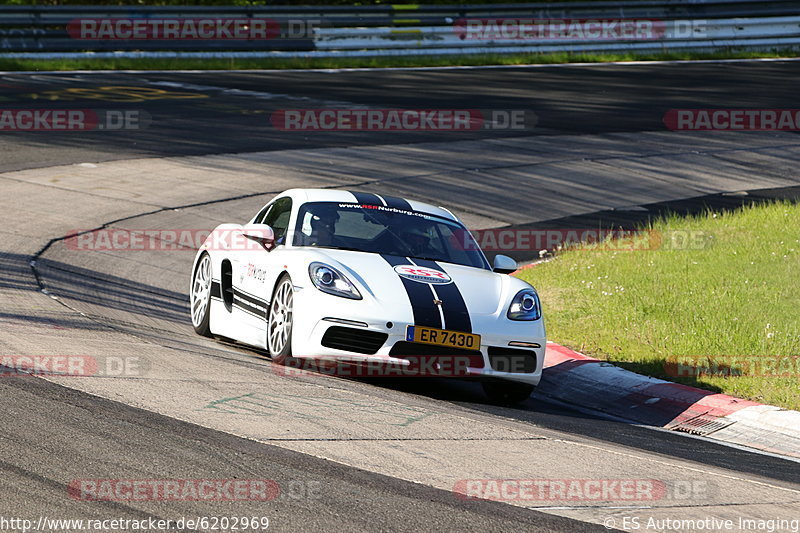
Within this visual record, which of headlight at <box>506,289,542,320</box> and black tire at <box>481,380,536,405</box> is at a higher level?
headlight at <box>506,289,542,320</box>

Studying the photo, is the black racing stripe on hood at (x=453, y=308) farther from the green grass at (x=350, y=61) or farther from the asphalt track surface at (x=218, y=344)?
the green grass at (x=350, y=61)

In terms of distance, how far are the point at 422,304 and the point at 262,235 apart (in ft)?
5.40

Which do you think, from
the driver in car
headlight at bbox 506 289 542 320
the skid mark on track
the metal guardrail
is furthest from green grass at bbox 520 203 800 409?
the metal guardrail

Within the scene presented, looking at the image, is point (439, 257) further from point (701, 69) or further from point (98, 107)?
point (701, 69)

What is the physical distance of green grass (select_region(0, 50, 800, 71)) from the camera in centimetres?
2528

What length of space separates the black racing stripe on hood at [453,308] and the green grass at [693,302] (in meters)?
1.85

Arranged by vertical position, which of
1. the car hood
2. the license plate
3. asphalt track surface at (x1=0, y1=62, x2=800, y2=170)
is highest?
asphalt track surface at (x1=0, y1=62, x2=800, y2=170)

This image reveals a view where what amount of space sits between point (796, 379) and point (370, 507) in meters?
4.72

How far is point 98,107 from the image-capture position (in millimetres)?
20469

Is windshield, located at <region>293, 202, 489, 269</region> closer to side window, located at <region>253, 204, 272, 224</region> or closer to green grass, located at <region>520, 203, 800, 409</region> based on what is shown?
side window, located at <region>253, 204, 272, 224</region>

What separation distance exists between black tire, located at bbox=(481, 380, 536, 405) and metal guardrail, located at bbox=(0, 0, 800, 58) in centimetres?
1953

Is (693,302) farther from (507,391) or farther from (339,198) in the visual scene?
(339,198)

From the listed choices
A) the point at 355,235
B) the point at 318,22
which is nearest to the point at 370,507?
the point at 355,235

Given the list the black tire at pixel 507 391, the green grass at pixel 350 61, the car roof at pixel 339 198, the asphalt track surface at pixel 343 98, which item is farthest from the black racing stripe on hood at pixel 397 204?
the green grass at pixel 350 61
